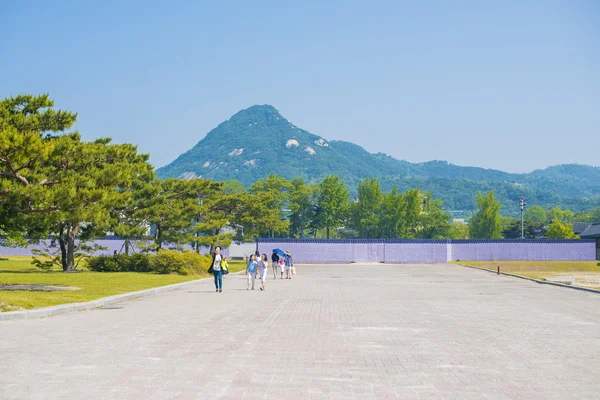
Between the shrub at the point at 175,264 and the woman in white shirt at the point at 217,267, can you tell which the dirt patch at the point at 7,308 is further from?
the shrub at the point at 175,264

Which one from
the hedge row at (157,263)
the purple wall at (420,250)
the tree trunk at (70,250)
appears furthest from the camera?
the purple wall at (420,250)

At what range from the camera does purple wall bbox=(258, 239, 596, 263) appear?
77812 millimetres

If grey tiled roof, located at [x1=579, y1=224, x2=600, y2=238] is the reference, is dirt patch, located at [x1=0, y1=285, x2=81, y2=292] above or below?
below

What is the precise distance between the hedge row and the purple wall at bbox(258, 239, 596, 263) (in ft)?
121

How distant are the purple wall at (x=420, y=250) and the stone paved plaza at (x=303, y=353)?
58.5m

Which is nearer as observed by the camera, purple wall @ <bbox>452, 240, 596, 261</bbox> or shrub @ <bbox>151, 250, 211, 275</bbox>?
shrub @ <bbox>151, 250, 211, 275</bbox>

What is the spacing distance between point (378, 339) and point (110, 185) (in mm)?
16037

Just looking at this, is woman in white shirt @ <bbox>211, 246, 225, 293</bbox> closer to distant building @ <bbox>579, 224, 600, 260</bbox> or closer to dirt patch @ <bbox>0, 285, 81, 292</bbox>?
dirt patch @ <bbox>0, 285, 81, 292</bbox>

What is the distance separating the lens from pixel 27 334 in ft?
42.3

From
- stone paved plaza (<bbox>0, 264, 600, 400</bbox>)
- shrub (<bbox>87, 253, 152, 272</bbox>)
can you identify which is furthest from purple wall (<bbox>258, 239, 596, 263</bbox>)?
stone paved plaza (<bbox>0, 264, 600, 400</bbox>)

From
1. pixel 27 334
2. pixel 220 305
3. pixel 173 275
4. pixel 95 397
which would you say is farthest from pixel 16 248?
pixel 95 397

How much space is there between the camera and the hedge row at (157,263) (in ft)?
128

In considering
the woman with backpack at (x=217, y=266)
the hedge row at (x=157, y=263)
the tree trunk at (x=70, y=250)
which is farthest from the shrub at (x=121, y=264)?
the woman with backpack at (x=217, y=266)

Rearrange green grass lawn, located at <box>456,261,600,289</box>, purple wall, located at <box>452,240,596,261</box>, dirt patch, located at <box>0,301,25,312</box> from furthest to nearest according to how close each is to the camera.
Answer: purple wall, located at <box>452,240,596,261</box> → green grass lawn, located at <box>456,261,600,289</box> → dirt patch, located at <box>0,301,25,312</box>
